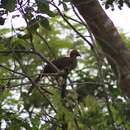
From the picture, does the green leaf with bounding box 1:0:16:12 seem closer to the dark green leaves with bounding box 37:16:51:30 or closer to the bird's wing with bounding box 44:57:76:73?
the dark green leaves with bounding box 37:16:51:30

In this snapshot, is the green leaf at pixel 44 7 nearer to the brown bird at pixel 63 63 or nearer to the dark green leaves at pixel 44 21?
the dark green leaves at pixel 44 21

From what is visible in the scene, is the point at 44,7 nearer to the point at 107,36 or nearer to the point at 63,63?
the point at 107,36

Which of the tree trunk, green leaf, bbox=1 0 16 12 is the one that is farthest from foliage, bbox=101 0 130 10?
green leaf, bbox=1 0 16 12

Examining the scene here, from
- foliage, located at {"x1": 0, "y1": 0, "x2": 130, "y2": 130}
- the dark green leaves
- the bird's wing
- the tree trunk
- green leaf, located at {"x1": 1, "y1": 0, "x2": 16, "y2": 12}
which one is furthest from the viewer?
the bird's wing

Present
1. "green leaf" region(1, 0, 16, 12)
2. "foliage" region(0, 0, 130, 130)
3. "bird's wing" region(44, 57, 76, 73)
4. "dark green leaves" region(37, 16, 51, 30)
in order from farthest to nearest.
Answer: "bird's wing" region(44, 57, 76, 73)
"dark green leaves" region(37, 16, 51, 30)
"green leaf" region(1, 0, 16, 12)
"foliage" region(0, 0, 130, 130)

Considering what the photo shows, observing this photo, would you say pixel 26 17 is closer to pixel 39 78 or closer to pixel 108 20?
pixel 39 78

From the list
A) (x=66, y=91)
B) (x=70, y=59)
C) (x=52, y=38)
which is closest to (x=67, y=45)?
(x=52, y=38)

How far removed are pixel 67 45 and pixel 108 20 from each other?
261 inches

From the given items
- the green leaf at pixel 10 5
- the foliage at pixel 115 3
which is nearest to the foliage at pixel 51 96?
the green leaf at pixel 10 5

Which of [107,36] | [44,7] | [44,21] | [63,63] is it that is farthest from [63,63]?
[44,7]

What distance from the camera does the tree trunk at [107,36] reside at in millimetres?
2963

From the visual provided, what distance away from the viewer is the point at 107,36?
310 cm

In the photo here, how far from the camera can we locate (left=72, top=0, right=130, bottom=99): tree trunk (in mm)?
2963

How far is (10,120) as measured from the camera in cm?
275
